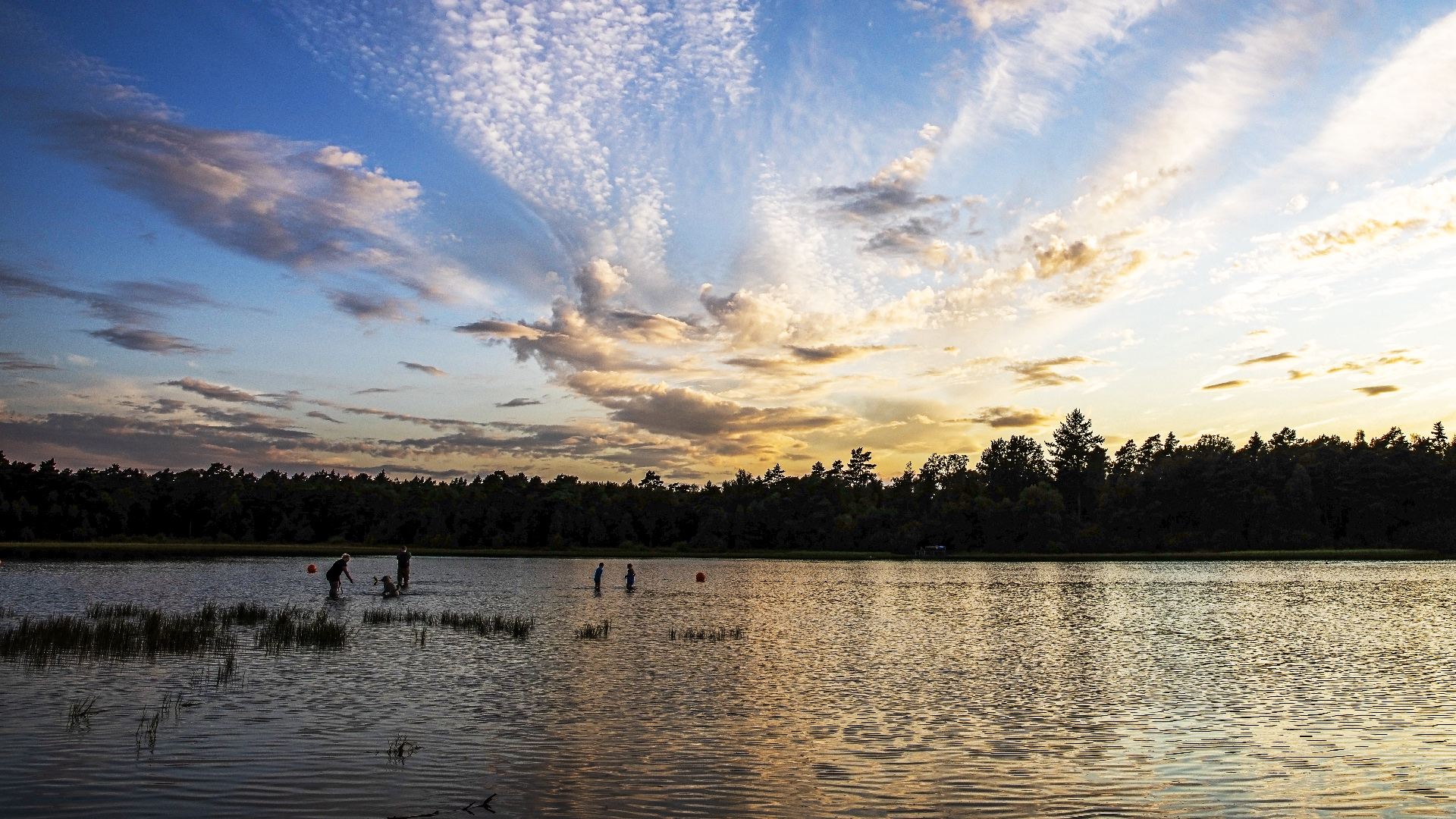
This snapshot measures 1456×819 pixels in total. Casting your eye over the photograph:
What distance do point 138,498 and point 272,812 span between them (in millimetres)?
191113

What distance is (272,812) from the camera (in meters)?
12.0

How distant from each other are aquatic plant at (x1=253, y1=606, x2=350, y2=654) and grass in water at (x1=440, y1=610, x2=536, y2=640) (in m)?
4.86

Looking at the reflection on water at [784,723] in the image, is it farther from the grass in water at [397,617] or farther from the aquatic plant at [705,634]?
the grass in water at [397,617]

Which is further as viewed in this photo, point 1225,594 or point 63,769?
point 1225,594

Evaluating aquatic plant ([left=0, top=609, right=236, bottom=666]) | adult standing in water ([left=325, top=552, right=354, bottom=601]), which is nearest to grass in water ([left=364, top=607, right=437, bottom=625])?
aquatic plant ([left=0, top=609, right=236, bottom=666])

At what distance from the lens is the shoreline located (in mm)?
122125

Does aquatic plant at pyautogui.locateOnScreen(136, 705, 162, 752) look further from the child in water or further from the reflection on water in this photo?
the child in water

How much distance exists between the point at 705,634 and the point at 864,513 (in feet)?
517

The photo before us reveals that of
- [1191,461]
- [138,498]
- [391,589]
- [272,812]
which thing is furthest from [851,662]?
[138,498]

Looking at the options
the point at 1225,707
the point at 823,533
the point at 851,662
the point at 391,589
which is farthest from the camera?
the point at 823,533

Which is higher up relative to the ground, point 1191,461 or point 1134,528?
→ point 1191,461

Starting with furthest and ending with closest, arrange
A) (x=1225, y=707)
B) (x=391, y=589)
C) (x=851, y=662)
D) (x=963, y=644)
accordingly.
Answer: (x=391, y=589) < (x=963, y=644) < (x=851, y=662) < (x=1225, y=707)

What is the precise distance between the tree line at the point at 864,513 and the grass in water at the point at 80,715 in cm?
15278

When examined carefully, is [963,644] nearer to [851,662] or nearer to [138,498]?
[851,662]
